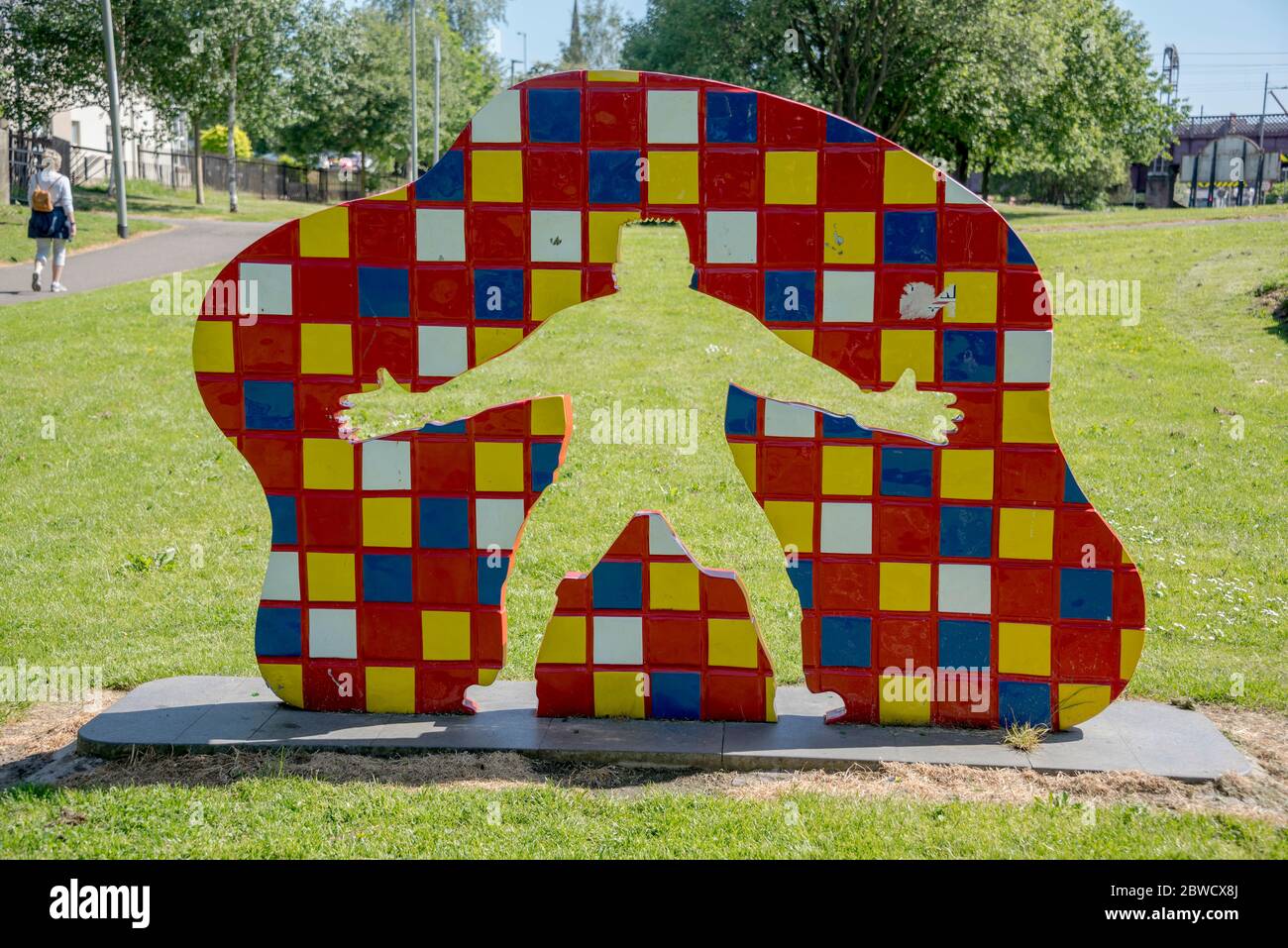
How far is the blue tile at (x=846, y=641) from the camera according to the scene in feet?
20.4

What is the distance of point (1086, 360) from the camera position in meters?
16.2

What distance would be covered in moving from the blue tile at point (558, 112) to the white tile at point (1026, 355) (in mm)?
2260

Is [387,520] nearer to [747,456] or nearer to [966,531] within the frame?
[747,456]

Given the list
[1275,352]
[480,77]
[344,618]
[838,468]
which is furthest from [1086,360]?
[480,77]

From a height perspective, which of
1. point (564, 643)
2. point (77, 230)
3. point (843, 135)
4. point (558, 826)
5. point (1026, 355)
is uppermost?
point (77, 230)

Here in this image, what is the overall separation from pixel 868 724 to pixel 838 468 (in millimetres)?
1279

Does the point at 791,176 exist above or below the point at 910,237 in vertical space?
above

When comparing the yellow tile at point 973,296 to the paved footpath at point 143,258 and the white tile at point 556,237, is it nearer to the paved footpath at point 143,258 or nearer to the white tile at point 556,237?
the white tile at point 556,237

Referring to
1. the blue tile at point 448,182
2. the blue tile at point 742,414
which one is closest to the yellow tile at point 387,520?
the blue tile at point 448,182

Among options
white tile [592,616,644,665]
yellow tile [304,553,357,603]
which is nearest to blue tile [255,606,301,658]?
yellow tile [304,553,357,603]

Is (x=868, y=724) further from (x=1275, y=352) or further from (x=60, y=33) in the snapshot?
(x=60, y=33)

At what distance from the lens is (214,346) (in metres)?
6.27

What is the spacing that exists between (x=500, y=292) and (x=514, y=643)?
245cm

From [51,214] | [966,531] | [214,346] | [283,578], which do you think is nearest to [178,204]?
[51,214]
